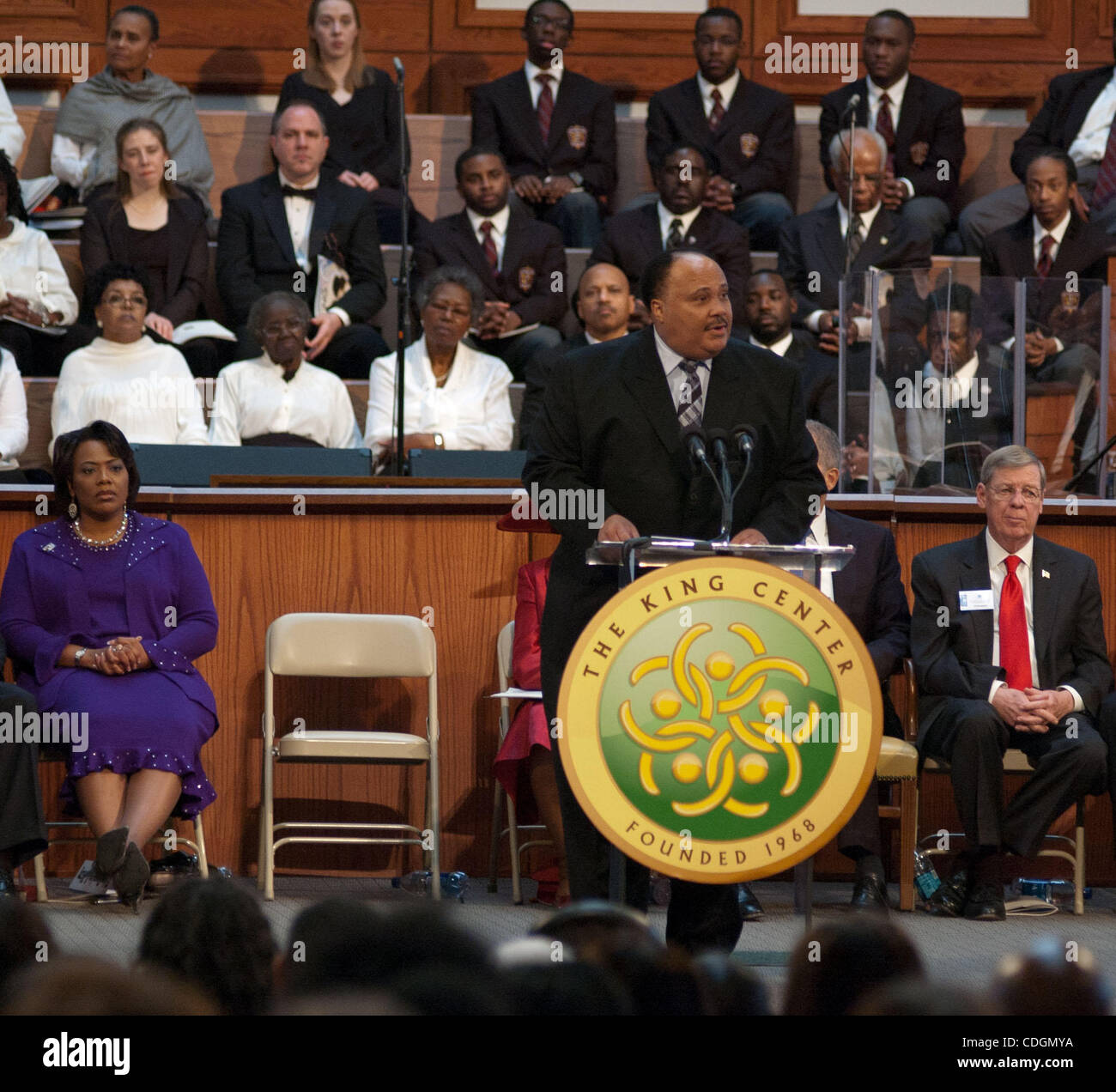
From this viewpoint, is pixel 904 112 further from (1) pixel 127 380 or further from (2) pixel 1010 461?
(1) pixel 127 380

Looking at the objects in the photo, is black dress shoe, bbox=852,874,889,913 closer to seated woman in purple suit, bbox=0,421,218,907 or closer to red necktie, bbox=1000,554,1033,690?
red necktie, bbox=1000,554,1033,690

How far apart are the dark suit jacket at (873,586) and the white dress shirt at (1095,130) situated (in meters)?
3.57

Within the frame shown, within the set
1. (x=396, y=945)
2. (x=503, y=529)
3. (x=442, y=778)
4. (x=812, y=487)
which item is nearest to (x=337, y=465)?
(x=503, y=529)

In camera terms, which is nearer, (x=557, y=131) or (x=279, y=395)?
(x=279, y=395)

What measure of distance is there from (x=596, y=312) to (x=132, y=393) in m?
1.80

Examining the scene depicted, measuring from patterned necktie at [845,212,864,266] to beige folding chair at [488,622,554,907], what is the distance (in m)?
2.78

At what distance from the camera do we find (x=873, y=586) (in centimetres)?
538

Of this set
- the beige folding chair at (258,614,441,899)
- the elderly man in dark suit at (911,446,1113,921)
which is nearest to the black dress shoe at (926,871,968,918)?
the elderly man in dark suit at (911,446,1113,921)

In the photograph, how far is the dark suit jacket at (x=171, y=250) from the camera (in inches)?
293

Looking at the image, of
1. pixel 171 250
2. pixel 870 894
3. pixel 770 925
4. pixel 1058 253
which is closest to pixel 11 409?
pixel 171 250

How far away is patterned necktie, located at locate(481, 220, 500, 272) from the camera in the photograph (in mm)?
7727

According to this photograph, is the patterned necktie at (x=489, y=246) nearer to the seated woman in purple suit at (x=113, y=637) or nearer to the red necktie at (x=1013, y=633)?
the seated woman in purple suit at (x=113, y=637)

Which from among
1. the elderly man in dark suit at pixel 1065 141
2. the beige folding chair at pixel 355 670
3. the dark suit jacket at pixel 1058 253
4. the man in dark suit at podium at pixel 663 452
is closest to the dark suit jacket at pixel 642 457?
the man in dark suit at podium at pixel 663 452

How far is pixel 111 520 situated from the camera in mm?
5301
